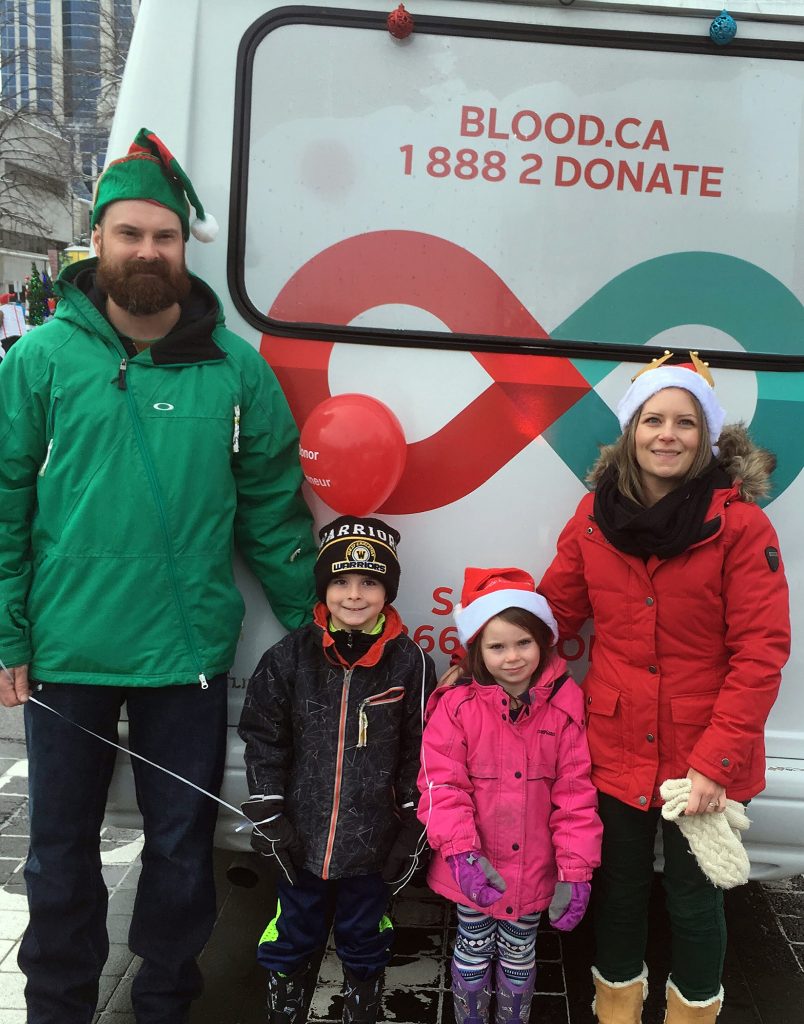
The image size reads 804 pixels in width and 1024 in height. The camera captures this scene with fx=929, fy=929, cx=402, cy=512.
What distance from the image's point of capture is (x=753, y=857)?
101 inches

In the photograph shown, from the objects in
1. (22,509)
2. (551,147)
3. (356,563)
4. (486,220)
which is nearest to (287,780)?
(356,563)

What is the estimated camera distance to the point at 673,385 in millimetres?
2279

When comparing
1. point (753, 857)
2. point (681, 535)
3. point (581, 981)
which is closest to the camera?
point (681, 535)

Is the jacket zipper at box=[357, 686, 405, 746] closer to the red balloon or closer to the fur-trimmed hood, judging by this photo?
the red balloon

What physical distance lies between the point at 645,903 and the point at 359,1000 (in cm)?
84

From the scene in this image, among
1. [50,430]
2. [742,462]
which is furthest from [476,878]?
[50,430]

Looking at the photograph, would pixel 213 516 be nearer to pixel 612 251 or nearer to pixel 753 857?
pixel 612 251

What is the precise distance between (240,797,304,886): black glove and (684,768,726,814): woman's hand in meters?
1.01

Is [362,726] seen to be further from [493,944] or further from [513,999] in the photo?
[513,999]

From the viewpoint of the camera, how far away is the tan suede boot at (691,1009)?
2.46 metres

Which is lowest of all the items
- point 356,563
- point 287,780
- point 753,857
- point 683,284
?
point 753,857

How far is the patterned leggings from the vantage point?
8.16ft

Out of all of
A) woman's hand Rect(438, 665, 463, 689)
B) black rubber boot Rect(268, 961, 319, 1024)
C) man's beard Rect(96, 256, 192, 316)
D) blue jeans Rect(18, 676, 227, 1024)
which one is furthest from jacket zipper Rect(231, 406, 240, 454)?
black rubber boot Rect(268, 961, 319, 1024)

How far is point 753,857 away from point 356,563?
1379 millimetres
